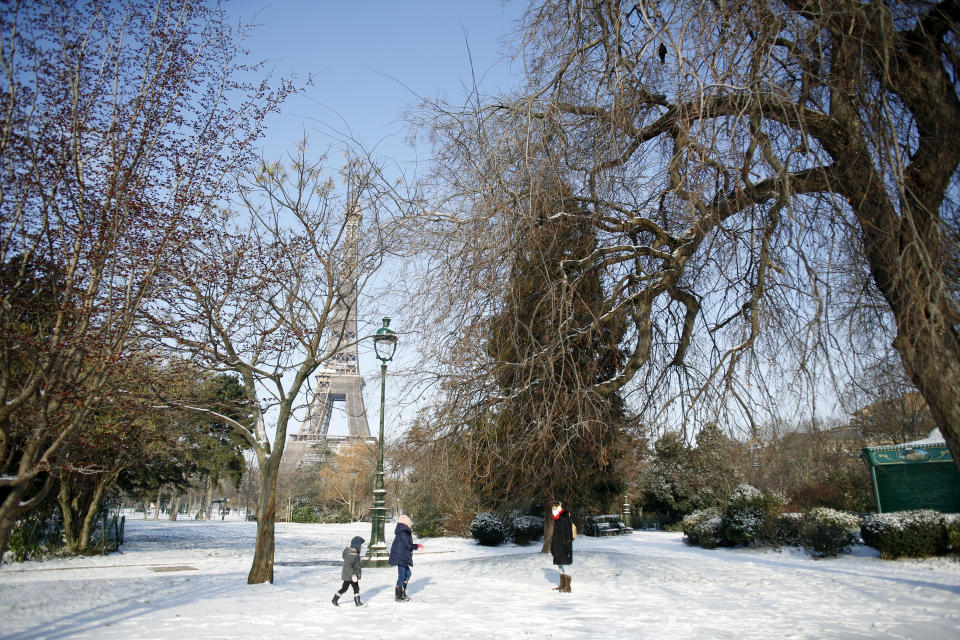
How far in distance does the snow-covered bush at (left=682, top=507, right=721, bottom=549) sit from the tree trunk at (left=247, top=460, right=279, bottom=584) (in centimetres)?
1304

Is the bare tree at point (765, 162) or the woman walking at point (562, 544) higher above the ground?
the bare tree at point (765, 162)

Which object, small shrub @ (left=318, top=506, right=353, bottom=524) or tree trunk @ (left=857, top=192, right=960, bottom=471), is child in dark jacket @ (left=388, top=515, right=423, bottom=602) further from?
small shrub @ (left=318, top=506, right=353, bottom=524)

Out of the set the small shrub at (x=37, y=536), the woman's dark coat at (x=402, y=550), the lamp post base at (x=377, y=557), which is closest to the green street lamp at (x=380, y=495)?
the lamp post base at (x=377, y=557)

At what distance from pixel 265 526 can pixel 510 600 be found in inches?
163

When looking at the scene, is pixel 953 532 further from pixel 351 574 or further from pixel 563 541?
pixel 351 574

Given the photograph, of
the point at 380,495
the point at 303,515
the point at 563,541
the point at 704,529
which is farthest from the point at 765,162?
the point at 303,515

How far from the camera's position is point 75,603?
8.12 metres

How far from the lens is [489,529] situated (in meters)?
18.8

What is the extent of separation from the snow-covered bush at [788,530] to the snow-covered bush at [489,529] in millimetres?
8183

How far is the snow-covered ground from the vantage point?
6238mm

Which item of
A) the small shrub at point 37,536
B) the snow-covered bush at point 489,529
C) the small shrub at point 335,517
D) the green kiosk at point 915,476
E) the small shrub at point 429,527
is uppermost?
the green kiosk at point 915,476

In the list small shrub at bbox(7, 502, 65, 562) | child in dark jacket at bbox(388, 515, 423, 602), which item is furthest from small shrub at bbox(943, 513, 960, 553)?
small shrub at bbox(7, 502, 65, 562)

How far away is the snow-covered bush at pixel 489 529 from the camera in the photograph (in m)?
18.8

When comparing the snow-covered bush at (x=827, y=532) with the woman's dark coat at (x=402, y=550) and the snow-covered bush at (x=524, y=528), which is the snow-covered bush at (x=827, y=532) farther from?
the woman's dark coat at (x=402, y=550)
